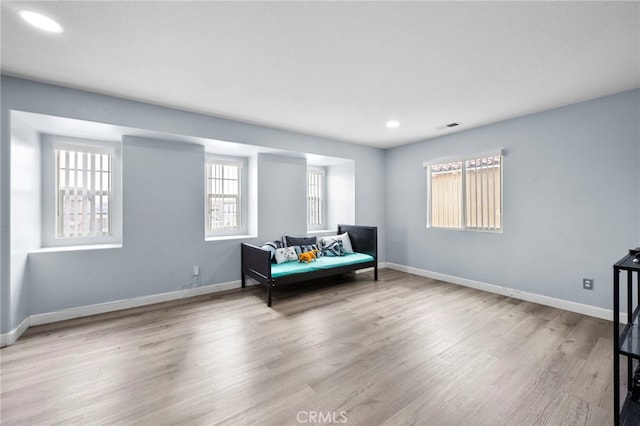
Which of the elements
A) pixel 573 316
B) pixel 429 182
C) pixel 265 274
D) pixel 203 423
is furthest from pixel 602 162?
pixel 203 423

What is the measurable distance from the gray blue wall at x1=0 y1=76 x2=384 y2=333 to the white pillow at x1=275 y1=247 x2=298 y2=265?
53cm

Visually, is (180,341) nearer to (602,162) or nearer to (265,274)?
(265,274)

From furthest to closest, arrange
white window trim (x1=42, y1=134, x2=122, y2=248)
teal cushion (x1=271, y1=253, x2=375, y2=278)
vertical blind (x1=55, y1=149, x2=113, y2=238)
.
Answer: teal cushion (x1=271, y1=253, x2=375, y2=278)
vertical blind (x1=55, y1=149, x2=113, y2=238)
white window trim (x1=42, y1=134, x2=122, y2=248)

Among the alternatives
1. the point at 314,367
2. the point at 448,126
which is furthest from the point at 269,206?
the point at 448,126

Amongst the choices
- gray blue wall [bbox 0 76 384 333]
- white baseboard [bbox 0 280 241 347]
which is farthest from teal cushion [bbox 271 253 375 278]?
white baseboard [bbox 0 280 241 347]

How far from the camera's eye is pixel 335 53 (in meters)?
2.20

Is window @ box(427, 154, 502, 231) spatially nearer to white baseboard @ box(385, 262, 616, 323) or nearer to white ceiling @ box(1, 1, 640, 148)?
white baseboard @ box(385, 262, 616, 323)

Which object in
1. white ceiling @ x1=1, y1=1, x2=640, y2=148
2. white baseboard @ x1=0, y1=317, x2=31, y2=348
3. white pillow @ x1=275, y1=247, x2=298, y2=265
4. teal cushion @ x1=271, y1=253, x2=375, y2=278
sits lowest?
white baseboard @ x1=0, y1=317, x2=31, y2=348

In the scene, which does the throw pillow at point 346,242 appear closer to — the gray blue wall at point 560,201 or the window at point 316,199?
the window at point 316,199

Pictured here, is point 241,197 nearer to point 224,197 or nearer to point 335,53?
point 224,197

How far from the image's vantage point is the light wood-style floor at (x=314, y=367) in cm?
165

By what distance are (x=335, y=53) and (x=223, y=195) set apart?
3123 millimetres

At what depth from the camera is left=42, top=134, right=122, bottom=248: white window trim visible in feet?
10.8

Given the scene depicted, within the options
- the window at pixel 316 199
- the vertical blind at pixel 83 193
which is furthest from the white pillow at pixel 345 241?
the vertical blind at pixel 83 193
